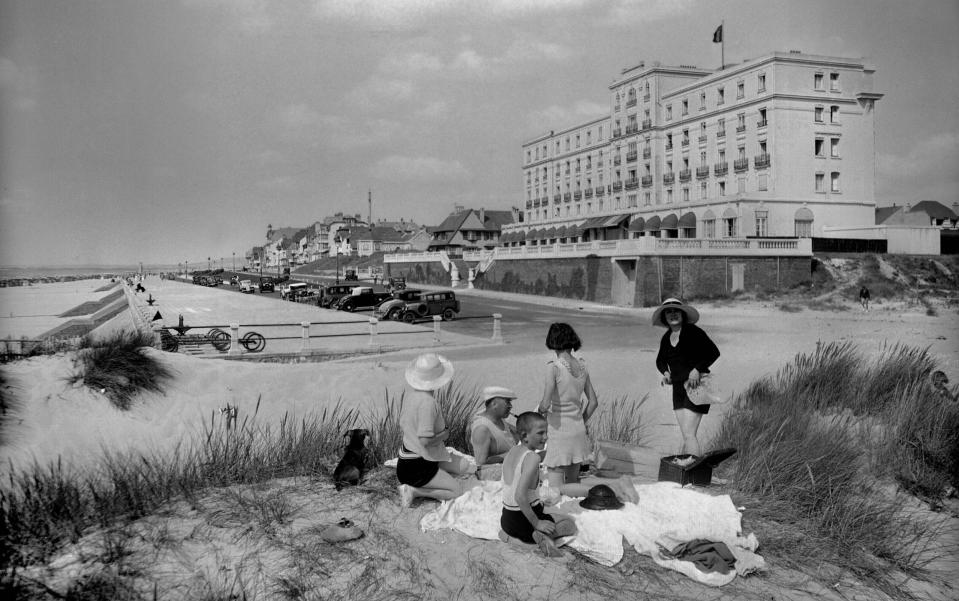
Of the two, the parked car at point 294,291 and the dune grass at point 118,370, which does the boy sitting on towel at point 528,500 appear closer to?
the dune grass at point 118,370

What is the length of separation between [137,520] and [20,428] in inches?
224

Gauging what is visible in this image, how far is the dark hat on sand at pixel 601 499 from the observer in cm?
480

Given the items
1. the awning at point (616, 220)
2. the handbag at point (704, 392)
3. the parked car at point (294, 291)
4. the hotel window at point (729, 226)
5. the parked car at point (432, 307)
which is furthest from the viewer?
the awning at point (616, 220)

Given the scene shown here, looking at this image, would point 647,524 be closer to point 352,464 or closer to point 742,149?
point 352,464

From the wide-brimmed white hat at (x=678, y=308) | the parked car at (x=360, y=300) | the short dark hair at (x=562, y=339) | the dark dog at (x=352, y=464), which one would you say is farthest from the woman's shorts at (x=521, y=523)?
the parked car at (x=360, y=300)

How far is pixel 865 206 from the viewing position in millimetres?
42562

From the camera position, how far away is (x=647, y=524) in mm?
4605

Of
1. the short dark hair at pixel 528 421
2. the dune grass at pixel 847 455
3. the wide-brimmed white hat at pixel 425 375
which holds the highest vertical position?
the wide-brimmed white hat at pixel 425 375

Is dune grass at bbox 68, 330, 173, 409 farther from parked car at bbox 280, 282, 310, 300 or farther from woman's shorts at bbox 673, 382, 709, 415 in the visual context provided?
parked car at bbox 280, 282, 310, 300

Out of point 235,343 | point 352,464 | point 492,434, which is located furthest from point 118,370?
point 492,434

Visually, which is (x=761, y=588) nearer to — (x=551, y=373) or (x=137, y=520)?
(x=551, y=373)

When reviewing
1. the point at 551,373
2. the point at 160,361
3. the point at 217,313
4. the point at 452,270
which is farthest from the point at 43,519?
the point at 452,270

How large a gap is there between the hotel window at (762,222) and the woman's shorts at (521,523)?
4109 centimetres

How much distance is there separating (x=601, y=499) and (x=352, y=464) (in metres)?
2.22
